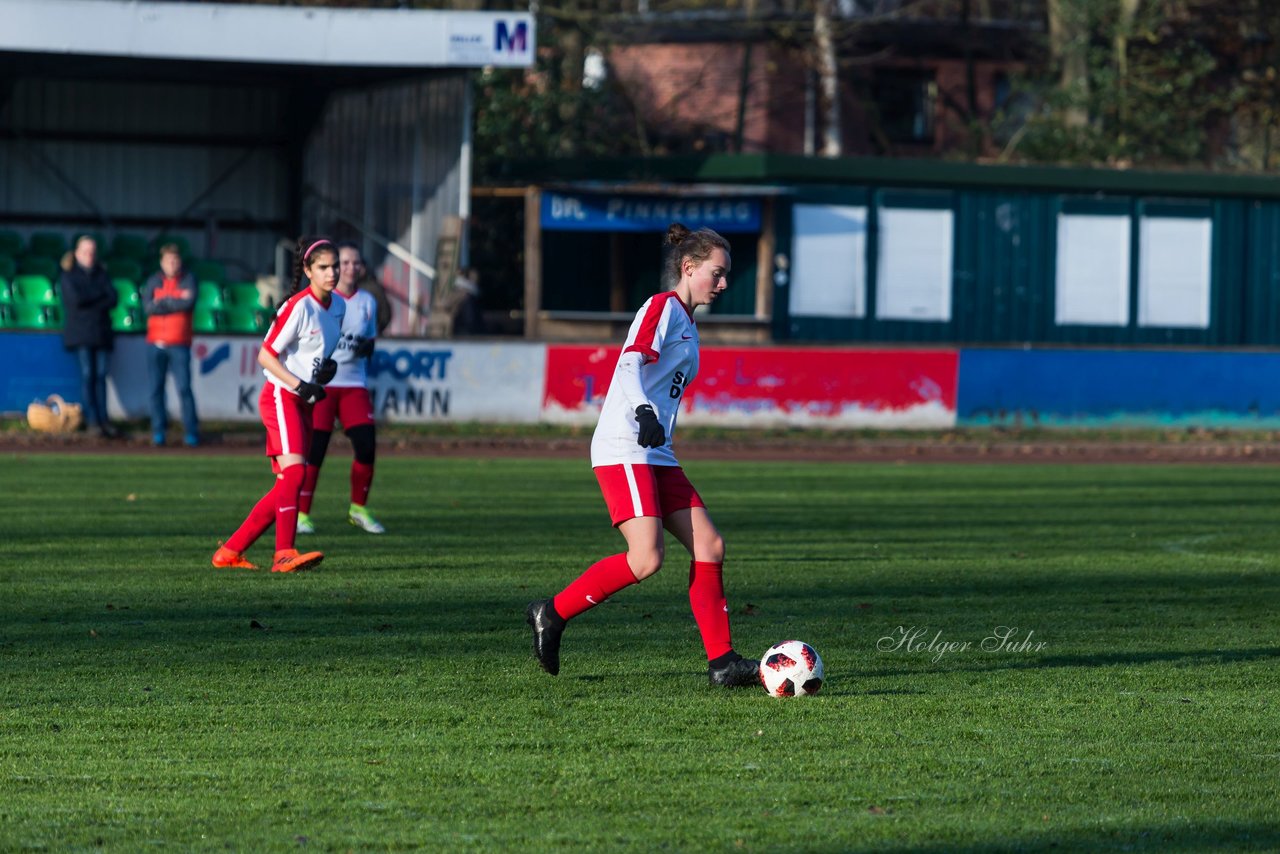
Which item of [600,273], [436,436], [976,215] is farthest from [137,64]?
[976,215]

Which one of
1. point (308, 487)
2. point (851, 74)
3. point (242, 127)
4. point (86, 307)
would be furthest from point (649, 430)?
point (851, 74)

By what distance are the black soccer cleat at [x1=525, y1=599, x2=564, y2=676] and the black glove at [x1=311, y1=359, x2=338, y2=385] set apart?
3201 millimetres

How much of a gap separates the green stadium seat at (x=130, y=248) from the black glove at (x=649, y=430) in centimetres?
2357

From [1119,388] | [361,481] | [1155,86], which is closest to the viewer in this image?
[361,481]

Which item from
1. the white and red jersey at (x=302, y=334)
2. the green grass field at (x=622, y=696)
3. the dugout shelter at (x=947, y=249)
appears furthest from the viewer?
the dugout shelter at (x=947, y=249)

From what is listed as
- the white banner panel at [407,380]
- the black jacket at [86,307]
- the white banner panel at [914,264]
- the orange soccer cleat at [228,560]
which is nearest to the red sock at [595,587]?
the orange soccer cleat at [228,560]

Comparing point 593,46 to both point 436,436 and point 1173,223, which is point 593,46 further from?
point 436,436

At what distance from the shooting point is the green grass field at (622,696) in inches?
211

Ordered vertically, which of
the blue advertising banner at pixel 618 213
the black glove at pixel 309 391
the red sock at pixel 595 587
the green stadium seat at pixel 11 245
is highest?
the blue advertising banner at pixel 618 213

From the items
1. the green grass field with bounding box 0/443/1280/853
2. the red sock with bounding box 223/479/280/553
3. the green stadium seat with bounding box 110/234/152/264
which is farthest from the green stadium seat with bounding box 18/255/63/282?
the red sock with bounding box 223/479/280/553

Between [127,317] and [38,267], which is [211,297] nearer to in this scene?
[127,317]

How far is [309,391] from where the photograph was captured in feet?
33.1

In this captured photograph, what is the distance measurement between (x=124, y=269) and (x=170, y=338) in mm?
7928

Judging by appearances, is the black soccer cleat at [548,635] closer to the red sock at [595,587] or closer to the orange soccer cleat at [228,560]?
the red sock at [595,587]
